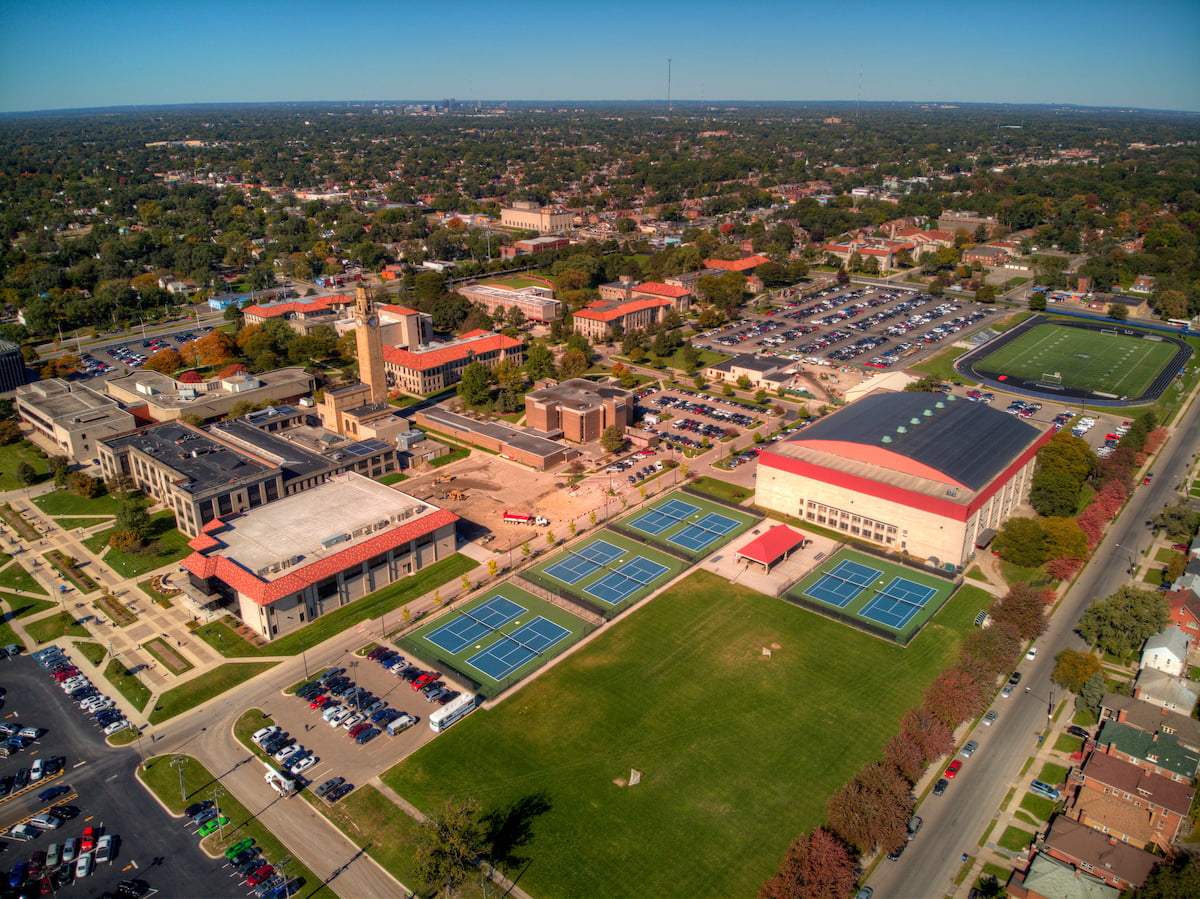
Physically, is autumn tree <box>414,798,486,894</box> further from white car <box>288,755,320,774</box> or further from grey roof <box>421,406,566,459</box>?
grey roof <box>421,406,566,459</box>

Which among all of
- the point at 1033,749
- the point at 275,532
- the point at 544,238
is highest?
the point at 544,238

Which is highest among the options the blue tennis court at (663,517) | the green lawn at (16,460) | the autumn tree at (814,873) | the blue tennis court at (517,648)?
the green lawn at (16,460)

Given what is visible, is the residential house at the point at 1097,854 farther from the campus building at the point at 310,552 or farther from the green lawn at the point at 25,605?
the green lawn at the point at 25,605

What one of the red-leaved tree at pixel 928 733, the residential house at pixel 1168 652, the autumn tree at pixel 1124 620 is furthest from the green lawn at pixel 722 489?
the residential house at pixel 1168 652

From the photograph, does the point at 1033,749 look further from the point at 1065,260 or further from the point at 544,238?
the point at 544,238

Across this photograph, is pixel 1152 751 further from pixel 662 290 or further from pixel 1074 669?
pixel 662 290

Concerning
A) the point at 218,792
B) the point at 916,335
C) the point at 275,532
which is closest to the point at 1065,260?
the point at 916,335
